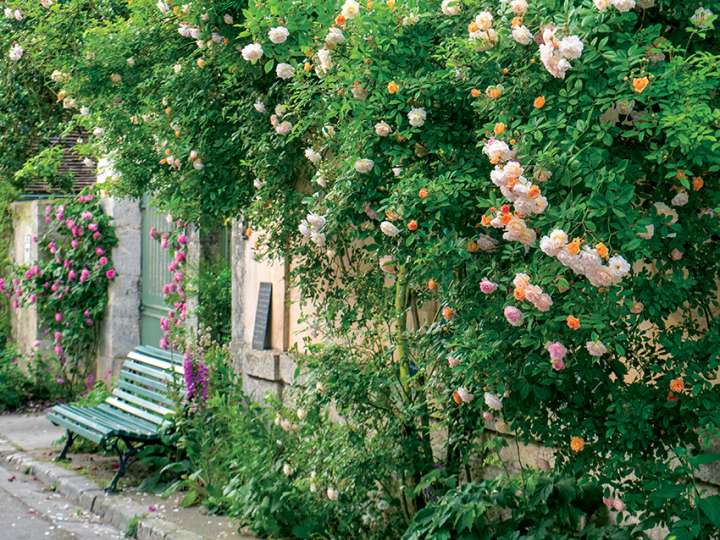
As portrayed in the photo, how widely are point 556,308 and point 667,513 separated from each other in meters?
0.99

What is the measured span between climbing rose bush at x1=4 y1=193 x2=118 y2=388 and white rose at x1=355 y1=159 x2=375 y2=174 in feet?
24.4

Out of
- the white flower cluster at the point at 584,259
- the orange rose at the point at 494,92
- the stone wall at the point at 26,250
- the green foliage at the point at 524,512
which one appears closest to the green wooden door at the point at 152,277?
the stone wall at the point at 26,250

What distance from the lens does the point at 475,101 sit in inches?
175

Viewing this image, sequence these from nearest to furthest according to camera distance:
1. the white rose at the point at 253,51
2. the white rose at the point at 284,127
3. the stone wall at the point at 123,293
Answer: the white rose at the point at 253,51 → the white rose at the point at 284,127 → the stone wall at the point at 123,293

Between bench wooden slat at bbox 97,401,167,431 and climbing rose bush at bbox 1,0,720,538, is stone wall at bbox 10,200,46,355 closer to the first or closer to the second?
bench wooden slat at bbox 97,401,167,431

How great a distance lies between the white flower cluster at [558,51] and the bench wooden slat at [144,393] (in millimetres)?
5409

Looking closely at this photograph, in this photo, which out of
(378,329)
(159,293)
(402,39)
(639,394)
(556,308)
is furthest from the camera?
(159,293)

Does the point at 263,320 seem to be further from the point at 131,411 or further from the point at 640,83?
the point at 640,83

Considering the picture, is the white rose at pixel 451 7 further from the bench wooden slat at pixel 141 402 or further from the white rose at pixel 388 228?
the bench wooden slat at pixel 141 402

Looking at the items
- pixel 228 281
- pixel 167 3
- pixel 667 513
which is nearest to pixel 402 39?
pixel 667 513

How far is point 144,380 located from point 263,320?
1.51 m

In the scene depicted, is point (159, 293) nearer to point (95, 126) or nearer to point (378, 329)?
point (95, 126)

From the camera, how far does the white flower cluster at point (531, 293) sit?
12.7 feet

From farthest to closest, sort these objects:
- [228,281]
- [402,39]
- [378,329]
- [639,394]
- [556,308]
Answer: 1. [228,281]
2. [378,329]
3. [402,39]
4. [639,394]
5. [556,308]
